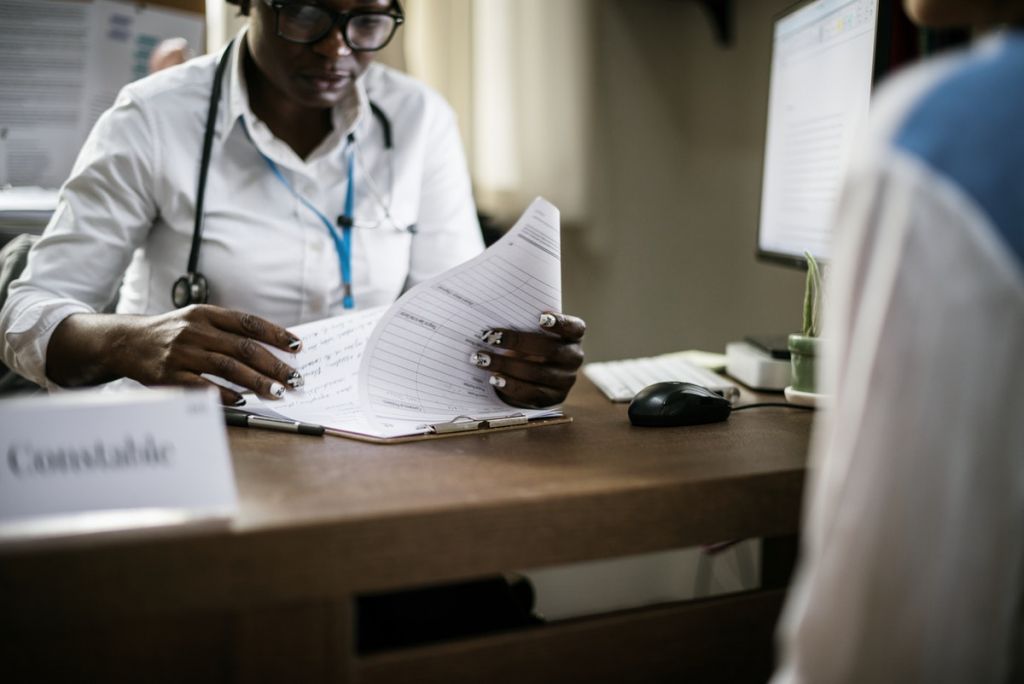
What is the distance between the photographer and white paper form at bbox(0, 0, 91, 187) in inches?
61.7

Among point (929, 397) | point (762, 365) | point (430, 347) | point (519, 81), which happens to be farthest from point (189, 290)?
point (519, 81)

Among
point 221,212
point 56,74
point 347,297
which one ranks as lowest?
point 347,297

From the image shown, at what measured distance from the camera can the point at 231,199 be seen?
116 centimetres

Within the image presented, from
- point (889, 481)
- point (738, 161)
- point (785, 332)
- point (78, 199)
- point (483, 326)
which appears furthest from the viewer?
point (738, 161)

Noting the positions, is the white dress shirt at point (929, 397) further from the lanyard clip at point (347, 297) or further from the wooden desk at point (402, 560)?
the lanyard clip at point (347, 297)

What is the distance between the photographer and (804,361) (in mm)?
904

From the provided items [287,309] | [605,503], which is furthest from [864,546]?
[287,309]

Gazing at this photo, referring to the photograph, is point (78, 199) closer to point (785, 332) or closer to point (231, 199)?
point (231, 199)

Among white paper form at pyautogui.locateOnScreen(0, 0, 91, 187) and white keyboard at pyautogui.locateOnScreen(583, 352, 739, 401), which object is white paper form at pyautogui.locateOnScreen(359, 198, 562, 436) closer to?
Answer: white keyboard at pyautogui.locateOnScreen(583, 352, 739, 401)

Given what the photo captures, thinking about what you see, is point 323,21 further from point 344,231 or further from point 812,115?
point 812,115

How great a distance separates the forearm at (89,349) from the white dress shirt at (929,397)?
0.73m

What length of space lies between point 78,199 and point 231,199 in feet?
0.62

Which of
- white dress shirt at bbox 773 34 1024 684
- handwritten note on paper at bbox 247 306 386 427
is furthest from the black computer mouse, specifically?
white dress shirt at bbox 773 34 1024 684

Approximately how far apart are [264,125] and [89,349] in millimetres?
426
